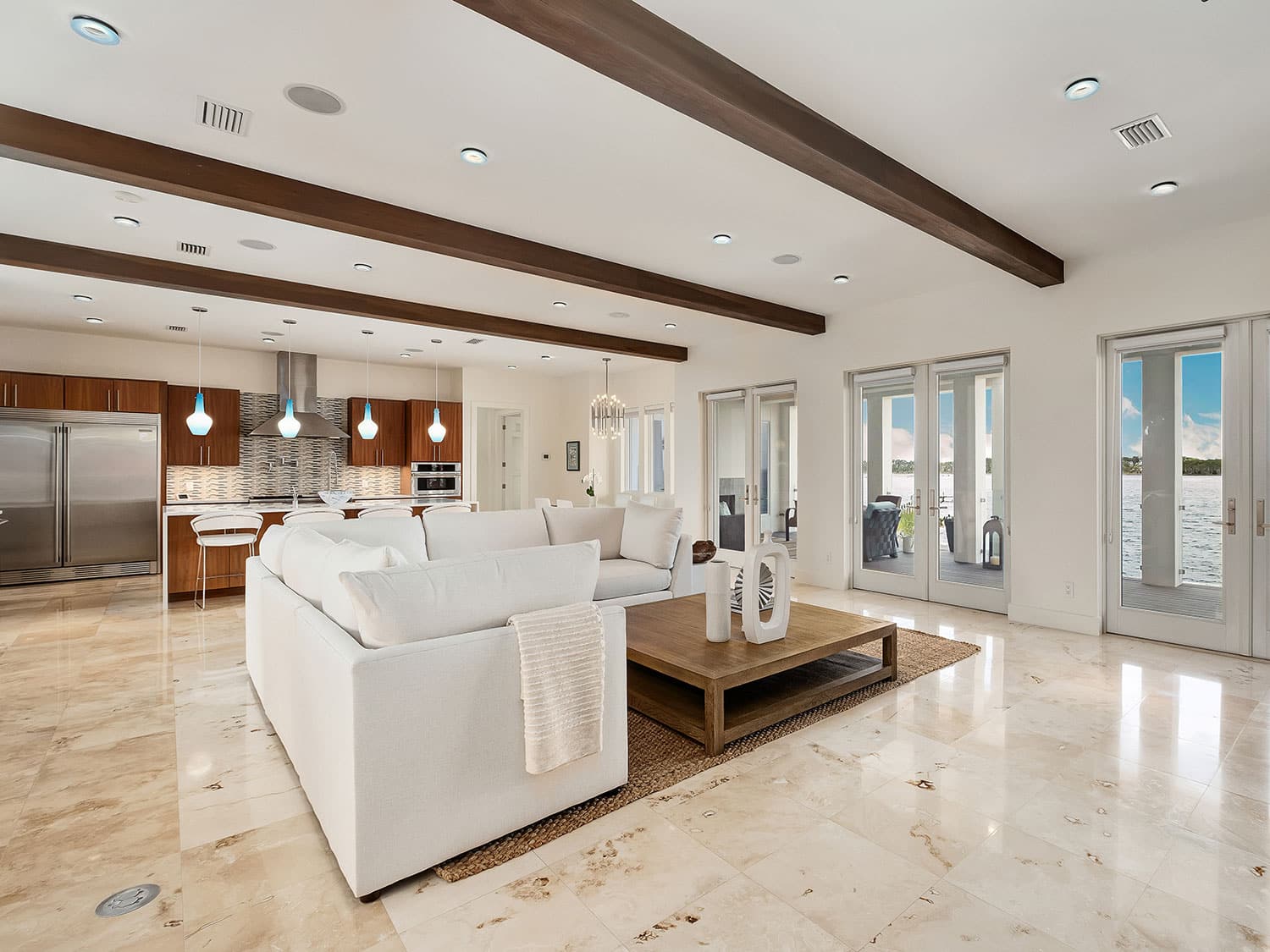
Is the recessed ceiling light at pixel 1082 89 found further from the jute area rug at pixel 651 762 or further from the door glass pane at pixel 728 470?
the door glass pane at pixel 728 470

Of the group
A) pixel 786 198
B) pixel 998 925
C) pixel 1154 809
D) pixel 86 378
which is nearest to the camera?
pixel 998 925

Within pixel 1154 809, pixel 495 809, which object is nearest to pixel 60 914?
pixel 495 809

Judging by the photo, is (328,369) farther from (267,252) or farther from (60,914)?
(60,914)

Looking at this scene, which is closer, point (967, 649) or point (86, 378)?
point (967, 649)

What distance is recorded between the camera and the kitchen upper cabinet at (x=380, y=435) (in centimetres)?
867

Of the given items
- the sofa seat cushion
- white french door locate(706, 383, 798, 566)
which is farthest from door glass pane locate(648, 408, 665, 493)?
the sofa seat cushion

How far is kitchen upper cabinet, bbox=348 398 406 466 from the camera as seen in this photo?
8672 mm

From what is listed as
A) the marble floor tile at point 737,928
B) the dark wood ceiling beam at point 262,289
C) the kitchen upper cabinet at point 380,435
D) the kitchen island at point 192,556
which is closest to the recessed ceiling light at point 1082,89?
the marble floor tile at point 737,928

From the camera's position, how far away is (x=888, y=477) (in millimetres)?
6008

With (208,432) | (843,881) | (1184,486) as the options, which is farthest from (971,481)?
(208,432)

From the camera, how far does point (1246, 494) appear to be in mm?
4047

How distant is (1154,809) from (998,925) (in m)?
1.04

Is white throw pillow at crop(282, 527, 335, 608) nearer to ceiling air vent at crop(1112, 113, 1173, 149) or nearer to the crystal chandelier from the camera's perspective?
ceiling air vent at crop(1112, 113, 1173, 149)

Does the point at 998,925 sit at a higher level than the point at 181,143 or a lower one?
lower
